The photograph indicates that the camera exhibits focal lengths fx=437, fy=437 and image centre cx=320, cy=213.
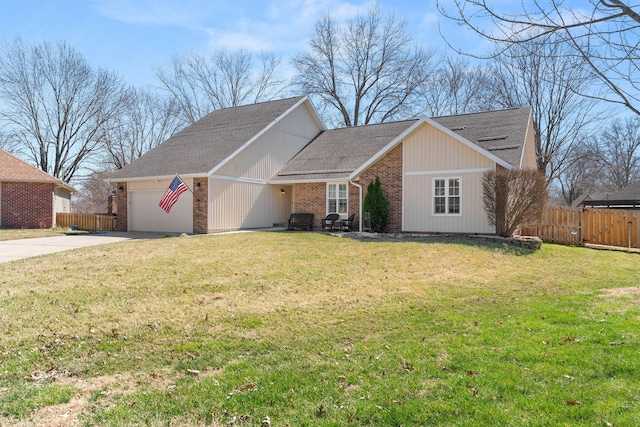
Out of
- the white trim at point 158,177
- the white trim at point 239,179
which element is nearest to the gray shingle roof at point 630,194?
the white trim at point 239,179

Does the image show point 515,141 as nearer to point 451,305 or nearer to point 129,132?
point 451,305

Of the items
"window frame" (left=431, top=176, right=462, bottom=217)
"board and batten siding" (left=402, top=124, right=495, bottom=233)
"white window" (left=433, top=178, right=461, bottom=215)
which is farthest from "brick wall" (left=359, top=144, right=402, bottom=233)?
"white window" (left=433, top=178, right=461, bottom=215)

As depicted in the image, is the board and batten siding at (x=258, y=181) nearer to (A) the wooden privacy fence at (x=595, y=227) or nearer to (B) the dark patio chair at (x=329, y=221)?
(B) the dark patio chair at (x=329, y=221)

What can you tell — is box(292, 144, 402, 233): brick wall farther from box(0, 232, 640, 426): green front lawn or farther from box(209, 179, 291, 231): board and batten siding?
box(0, 232, 640, 426): green front lawn

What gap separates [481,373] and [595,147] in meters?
35.5

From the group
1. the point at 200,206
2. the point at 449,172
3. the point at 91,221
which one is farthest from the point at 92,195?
the point at 449,172

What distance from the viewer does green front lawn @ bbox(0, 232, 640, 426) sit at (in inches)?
138

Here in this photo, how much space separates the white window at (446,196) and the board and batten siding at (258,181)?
8550 mm

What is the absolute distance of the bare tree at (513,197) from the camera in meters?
13.8

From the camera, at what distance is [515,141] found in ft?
55.3

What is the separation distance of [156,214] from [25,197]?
25.4 ft

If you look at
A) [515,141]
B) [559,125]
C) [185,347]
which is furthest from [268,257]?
[559,125]

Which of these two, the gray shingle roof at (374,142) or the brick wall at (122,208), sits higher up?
the gray shingle roof at (374,142)

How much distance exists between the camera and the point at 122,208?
2109 centimetres
